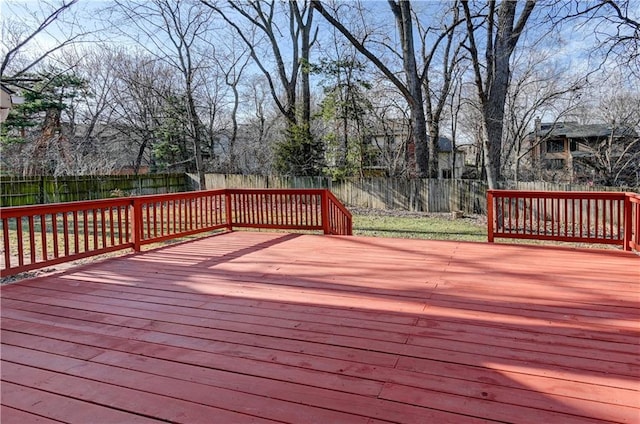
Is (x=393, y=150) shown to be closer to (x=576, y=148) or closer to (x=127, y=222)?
(x=127, y=222)

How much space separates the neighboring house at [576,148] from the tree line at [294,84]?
0.30 metres

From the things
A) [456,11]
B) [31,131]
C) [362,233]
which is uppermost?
[456,11]

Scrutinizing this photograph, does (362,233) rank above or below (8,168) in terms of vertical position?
below

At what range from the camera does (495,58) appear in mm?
8969

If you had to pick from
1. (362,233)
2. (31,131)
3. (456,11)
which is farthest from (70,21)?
(456,11)

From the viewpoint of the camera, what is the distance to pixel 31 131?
48.2 feet

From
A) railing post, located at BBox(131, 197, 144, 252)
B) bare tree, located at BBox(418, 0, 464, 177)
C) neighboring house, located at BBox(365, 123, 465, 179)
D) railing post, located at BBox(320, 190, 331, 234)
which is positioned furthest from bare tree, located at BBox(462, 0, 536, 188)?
railing post, located at BBox(131, 197, 144, 252)

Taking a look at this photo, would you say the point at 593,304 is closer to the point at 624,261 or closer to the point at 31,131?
the point at 624,261

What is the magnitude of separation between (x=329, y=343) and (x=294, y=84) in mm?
14785

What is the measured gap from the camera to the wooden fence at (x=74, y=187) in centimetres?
1087

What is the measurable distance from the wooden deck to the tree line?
6413mm

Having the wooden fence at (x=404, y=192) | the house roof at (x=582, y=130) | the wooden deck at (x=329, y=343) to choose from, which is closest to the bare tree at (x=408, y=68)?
the wooden fence at (x=404, y=192)

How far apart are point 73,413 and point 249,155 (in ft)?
60.2

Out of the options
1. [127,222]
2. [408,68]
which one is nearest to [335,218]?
[127,222]
